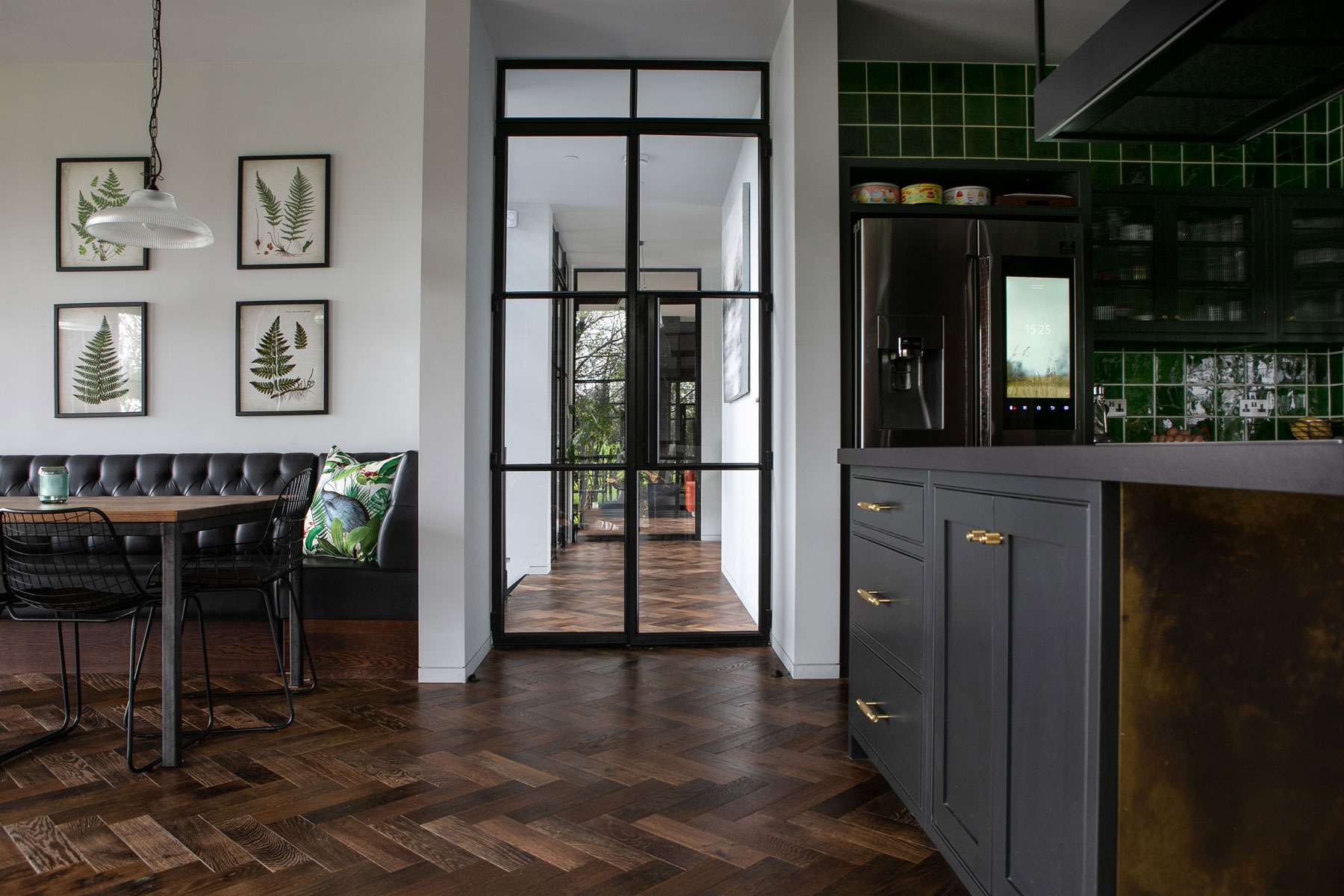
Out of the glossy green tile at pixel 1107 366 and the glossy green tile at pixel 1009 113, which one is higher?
the glossy green tile at pixel 1009 113

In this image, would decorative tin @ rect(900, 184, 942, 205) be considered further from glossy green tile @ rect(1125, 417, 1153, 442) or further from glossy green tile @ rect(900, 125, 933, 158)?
glossy green tile @ rect(1125, 417, 1153, 442)

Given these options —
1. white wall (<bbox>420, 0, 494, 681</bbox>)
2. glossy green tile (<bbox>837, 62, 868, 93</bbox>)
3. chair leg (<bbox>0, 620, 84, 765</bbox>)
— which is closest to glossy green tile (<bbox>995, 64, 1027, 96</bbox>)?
glossy green tile (<bbox>837, 62, 868, 93</bbox>)

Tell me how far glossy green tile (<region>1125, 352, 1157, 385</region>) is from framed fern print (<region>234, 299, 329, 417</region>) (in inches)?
151

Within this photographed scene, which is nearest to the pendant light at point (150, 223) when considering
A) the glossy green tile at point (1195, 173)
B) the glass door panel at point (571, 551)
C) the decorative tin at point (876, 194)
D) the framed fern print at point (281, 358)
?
the framed fern print at point (281, 358)

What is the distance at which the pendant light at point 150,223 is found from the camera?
2.81 meters

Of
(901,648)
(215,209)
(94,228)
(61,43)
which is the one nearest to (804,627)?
(901,648)

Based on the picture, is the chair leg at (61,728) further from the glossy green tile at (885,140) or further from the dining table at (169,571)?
the glossy green tile at (885,140)

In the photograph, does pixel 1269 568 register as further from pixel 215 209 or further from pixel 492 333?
pixel 215 209

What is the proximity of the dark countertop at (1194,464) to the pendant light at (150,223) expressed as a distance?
2.87m

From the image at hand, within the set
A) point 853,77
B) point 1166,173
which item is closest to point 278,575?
point 853,77

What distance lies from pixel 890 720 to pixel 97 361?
4.08 m

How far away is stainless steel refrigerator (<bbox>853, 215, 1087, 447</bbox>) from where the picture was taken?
10.6 ft

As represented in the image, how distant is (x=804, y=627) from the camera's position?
10.3ft

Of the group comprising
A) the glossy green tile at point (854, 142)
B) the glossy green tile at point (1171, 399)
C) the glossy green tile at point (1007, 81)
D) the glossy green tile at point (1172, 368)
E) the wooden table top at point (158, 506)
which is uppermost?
the glossy green tile at point (1007, 81)
